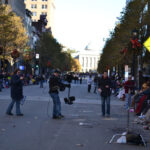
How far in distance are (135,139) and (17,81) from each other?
7.54m

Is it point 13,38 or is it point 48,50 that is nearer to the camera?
point 13,38

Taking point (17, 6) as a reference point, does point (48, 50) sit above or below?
below

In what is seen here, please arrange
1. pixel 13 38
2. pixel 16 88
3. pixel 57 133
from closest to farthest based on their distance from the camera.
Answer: pixel 57 133
pixel 16 88
pixel 13 38

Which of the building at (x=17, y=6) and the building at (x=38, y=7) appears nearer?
the building at (x=17, y=6)

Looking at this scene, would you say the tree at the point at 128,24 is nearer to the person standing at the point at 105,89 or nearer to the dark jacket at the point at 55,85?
the person standing at the point at 105,89

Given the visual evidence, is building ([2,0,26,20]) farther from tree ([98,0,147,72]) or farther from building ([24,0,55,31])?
building ([24,0,55,31])

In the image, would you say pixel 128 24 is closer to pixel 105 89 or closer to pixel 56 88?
pixel 105 89

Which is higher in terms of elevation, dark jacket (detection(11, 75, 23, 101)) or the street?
dark jacket (detection(11, 75, 23, 101))

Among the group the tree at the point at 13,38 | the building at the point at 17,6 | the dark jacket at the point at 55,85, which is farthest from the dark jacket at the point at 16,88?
the building at the point at 17,6

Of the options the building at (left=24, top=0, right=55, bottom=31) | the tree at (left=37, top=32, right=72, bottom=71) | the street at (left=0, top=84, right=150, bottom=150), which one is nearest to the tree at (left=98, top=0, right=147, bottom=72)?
the street at (left=0, top=84, right=150, bottom=150)

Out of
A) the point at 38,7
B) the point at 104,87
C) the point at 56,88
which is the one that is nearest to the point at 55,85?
the point at 56,88

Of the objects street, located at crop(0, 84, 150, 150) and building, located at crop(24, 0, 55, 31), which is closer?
street, located at crop(0, 84, 150, 150)

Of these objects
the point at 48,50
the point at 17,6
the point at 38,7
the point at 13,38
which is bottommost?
the point at 13,38

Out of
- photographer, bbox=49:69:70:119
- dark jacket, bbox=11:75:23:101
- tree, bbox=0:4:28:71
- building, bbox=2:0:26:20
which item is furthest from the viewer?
building, bbox=2:0:26:20
